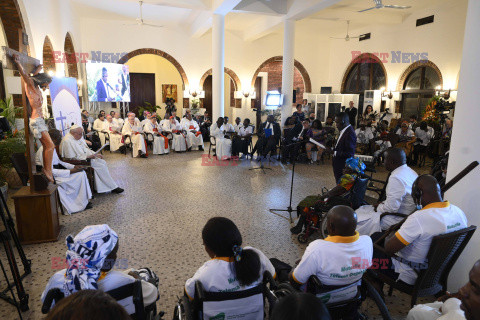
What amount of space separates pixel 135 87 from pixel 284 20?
8.63 metres

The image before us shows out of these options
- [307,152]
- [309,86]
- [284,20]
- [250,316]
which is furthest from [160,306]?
[309,86]

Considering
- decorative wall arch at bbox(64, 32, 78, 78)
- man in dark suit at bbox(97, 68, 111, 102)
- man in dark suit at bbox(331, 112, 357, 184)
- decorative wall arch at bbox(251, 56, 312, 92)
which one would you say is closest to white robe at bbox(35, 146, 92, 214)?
man in dark suit at bbox(331, 112, 357, 184)

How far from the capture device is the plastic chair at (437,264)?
2.12m

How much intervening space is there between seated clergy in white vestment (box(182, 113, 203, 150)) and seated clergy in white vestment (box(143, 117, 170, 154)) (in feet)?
2.77

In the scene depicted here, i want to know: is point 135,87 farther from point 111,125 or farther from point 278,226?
point 278,226

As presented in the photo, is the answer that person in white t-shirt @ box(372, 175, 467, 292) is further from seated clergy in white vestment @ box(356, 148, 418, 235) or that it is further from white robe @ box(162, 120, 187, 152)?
white robe @ box(162, 120, 187, 152)

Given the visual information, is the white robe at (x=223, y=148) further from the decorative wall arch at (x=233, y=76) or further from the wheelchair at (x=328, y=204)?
the decorative wall arch at (x=233, y=76)

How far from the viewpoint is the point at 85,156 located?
5.43 meters

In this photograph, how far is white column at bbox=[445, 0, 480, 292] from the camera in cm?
262

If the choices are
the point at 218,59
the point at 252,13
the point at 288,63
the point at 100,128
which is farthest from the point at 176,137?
the point at 252,13

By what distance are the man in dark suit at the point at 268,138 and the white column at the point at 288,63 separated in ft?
5.54

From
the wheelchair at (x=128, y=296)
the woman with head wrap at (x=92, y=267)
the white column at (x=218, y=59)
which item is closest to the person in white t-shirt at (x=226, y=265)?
the wheelchair at (x=128, y=296)

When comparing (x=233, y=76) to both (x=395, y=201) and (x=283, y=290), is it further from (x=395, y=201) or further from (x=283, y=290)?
(x=283, y=290)

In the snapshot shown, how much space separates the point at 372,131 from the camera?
9570 millimetres
